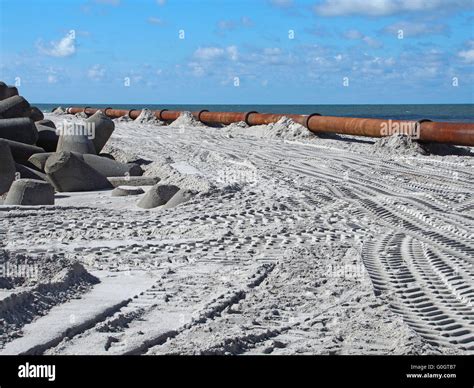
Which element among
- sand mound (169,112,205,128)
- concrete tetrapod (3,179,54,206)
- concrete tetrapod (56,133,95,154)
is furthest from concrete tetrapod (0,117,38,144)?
sand mound (169,112,205,128)

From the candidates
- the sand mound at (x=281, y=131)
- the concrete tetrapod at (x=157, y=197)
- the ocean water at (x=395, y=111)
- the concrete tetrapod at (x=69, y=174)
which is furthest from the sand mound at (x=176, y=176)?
the ocean water at (x=395, y=111)

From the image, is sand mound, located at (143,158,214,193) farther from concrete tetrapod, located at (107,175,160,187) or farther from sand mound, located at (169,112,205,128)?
sand mound, located at (169,112,205,128)

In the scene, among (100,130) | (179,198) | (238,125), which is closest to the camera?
(179,198)

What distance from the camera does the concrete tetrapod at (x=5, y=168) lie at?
11727 millimetres

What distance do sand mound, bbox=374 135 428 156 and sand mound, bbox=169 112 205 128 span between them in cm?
1319

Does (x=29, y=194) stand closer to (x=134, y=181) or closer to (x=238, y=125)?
(x=134, y=181)

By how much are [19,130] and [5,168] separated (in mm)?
2735

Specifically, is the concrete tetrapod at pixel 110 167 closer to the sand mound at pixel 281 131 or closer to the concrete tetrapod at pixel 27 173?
the concrete tetrapod at pixel 27 173

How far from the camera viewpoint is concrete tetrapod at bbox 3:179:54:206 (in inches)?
→ 398

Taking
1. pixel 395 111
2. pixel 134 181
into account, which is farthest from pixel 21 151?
pixel 395 111

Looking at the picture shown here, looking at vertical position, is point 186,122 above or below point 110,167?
above

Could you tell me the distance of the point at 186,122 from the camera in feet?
101

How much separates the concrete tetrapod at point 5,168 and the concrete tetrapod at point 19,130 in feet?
7.94
